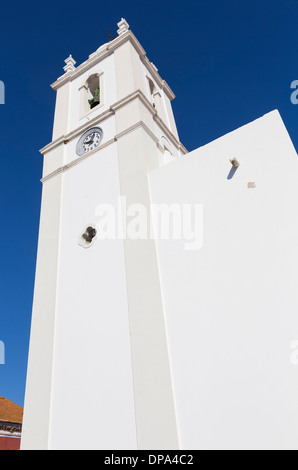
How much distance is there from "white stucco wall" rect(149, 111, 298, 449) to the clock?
128 inches

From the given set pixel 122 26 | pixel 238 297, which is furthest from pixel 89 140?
pixel 238 297

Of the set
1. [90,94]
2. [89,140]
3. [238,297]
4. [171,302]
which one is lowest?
[238,297]

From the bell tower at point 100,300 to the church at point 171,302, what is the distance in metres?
0.02

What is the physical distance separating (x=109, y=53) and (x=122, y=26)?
1363 mm

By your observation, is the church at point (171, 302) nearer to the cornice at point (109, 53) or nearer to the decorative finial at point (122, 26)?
the cornice at point (109, 53)

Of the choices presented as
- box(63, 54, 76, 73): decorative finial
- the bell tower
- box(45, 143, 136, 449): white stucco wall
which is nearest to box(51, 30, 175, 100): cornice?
box(63, 54, 76, 73): decorative finial

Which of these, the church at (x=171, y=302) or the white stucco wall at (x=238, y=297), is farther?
the church at (x=171, y=302)

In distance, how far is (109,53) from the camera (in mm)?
10484

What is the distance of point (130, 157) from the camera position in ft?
23.4

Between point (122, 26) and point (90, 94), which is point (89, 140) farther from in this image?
point (122, 26)

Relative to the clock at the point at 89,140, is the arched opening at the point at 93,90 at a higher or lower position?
higher

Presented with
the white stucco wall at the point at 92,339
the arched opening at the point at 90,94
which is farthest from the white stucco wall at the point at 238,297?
the arched opening at the point at 90,94

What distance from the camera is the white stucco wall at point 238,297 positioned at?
13.3 feet
